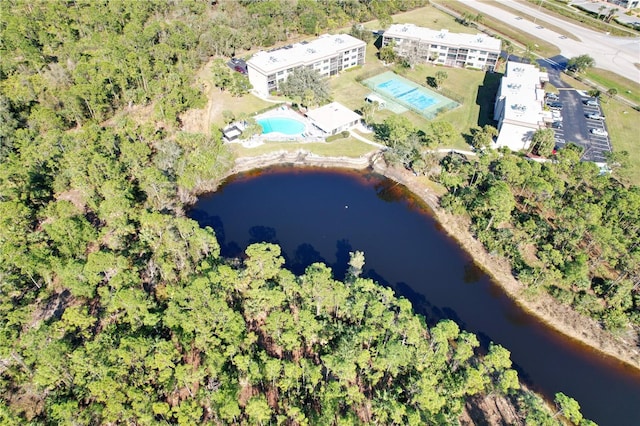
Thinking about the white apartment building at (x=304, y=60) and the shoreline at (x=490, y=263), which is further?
the white apartment building at (x=304, y=60)

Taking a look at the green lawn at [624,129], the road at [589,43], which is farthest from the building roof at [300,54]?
the road at [589,43]

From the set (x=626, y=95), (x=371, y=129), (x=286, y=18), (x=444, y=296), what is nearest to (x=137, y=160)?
(x=371, y=129)

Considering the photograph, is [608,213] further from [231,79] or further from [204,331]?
[231,79]

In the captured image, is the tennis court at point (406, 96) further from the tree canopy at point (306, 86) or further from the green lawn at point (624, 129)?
the green lawn at point (624, 129)

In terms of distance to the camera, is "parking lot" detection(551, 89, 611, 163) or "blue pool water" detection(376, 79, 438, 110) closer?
"parking lot" detection(551, 89, 611, 163)

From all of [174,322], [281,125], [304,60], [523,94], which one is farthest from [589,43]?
[174,322]

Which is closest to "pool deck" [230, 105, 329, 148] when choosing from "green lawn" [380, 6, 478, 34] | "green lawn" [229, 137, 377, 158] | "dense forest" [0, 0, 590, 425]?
"green lawn" [229, 137, 377, 158]

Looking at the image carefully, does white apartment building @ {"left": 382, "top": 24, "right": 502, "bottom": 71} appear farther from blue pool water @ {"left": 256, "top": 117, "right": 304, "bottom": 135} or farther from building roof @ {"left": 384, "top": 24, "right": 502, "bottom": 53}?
blue pool water @ {"left": 256, "top": 117, "right": 304, "bottom": 135}
